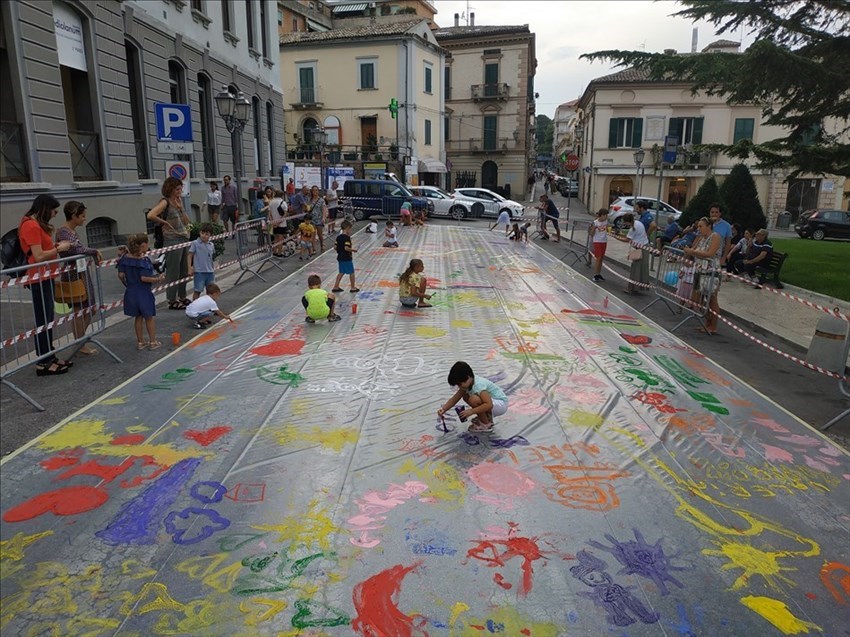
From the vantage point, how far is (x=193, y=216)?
70.1ft

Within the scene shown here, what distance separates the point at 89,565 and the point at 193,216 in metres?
19.1

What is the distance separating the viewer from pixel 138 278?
7969 millimetres

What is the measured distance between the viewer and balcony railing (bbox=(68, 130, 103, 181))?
15.4 m

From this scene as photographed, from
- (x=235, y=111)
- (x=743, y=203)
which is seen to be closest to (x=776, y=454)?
(x=235, y=111)

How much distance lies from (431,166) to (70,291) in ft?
137

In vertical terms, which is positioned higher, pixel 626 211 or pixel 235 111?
pixel 235 111

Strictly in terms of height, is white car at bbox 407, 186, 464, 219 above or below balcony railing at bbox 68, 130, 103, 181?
below

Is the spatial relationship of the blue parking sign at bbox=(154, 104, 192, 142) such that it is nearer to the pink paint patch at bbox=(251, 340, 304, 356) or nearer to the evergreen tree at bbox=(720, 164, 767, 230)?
the pink paint patch at bbox=(251, 340, 304, 356)

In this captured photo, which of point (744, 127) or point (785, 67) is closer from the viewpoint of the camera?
point (785, 67)

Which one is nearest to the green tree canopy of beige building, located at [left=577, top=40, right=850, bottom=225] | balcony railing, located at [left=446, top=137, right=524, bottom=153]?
beige building, located at [left=577, top=40, right=850, bottom=225]

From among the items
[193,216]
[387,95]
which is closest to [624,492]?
[193,216]

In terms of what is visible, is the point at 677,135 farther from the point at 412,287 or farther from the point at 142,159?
the point at 412,287

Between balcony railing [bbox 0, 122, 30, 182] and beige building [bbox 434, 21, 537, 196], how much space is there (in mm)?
45660

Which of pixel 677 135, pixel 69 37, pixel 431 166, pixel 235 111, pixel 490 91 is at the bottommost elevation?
pixel 431 166
